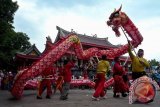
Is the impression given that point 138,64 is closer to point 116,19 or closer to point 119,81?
point 119,81

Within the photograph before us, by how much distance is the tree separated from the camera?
A: 28.4m

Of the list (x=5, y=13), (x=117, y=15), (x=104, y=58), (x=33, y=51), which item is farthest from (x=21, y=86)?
(x=33, y=51)

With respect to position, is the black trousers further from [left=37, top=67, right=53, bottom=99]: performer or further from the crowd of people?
[left=37, top=67, right=53, bottom=99]: performer

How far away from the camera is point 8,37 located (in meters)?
32.2

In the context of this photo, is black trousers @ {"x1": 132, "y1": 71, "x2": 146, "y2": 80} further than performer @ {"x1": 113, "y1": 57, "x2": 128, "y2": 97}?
No

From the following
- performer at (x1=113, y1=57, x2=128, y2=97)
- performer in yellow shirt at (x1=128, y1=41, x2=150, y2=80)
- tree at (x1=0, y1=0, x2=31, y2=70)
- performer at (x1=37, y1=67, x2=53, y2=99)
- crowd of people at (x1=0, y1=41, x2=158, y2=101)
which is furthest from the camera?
tree at (x1=0, y1=0, x2=31, y2=70)

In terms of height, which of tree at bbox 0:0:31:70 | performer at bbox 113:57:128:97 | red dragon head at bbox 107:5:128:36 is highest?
tree at bbox 0:0:31:70

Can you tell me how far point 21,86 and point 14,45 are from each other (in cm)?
2489

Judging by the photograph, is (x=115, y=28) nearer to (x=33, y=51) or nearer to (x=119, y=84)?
(x=119, y=84)

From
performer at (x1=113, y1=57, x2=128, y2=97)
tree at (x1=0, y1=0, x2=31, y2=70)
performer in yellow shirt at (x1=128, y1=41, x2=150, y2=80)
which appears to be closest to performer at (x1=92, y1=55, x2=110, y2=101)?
performer at (x1=113, y1=57, x2=128, y2=97)

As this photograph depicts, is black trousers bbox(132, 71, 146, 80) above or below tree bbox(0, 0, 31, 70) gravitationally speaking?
below

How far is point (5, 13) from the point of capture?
97.2 feet

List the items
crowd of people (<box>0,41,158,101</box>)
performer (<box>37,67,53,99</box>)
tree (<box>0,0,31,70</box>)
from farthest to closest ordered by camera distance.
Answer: tree (<box>0,0,31,70</box>)
performer (<box>37,67,53,99</box>)
crowd of people (<box>0,41,158,101</box>)

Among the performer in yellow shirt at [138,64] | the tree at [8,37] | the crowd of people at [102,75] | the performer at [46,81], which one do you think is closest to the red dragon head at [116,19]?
the crowd of people at [102,75]
